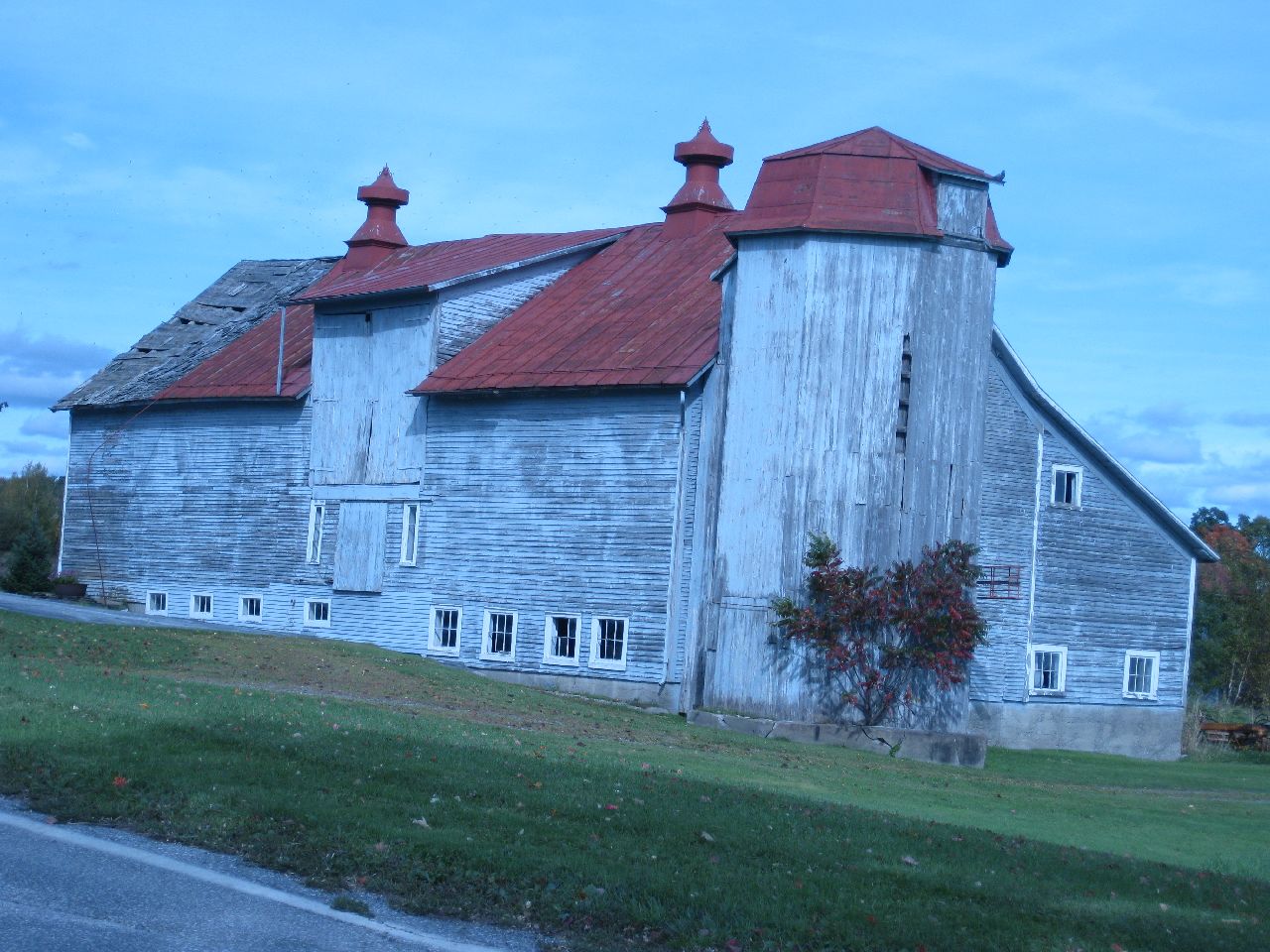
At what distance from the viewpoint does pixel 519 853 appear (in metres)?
9.96

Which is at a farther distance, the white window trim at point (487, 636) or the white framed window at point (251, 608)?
the white framed window at point (251, 608)

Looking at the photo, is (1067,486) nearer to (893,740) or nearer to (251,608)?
(893,740)

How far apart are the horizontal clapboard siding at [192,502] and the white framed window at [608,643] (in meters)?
8.00

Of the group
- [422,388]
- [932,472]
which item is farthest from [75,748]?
[422,388]

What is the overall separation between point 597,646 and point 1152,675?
14092 mm

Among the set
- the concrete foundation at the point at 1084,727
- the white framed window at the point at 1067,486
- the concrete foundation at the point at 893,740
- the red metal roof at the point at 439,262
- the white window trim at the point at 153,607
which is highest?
the red metal roof at the point at 439,262

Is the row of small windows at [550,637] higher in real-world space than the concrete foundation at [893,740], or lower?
higher

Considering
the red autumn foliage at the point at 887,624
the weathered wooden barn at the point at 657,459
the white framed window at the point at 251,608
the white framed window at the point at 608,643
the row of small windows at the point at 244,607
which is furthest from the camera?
the white framed window at the point at 251,608

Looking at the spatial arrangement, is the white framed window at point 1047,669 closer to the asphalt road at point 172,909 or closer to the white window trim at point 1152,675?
the white window trim at point 1152,675

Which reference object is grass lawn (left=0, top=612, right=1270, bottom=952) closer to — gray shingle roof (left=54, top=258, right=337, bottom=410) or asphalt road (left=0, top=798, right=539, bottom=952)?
asphalt road (left=0, top=798, right=539, bottom=952)

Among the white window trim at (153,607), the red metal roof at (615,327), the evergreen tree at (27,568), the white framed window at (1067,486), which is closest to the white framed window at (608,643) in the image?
the red metal roof at (615,327)

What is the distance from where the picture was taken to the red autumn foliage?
25.3 m

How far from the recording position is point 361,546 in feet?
108

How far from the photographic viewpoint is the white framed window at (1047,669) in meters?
32.3
